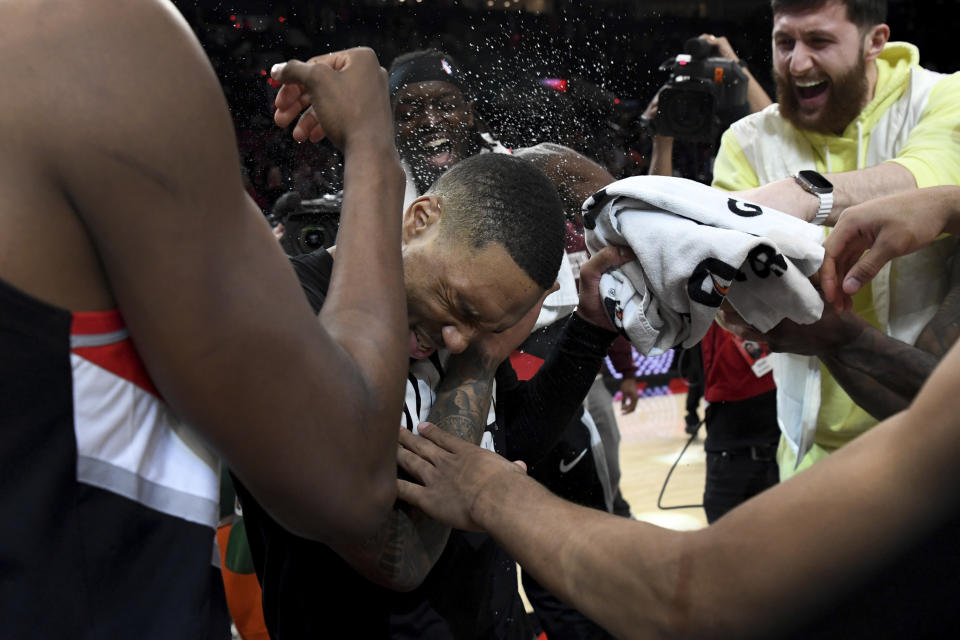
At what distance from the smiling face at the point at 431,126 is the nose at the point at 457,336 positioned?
376 millimetres

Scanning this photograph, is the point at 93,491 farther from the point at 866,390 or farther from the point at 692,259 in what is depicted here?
the point at 866,390

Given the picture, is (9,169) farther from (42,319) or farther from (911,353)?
(911,353)

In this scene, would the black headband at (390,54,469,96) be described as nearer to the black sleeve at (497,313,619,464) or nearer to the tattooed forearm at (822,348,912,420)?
the black sleeve at (497,313,619,464)

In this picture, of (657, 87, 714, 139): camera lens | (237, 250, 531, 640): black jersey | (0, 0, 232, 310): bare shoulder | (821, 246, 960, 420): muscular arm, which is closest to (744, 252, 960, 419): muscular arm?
(821, 246, 960, 420): muscular arm

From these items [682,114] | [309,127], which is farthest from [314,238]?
[682,114]

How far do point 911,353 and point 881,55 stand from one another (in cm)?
71

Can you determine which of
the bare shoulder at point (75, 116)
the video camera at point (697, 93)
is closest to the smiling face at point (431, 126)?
the video camera at point (697, 93)

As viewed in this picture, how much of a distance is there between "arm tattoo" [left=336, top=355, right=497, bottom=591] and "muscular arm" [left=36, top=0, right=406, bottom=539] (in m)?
0.29

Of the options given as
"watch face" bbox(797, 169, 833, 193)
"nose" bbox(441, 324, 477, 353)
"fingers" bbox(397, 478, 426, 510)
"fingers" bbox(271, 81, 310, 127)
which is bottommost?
"fingers" bbox(397, 478, 426, 510)

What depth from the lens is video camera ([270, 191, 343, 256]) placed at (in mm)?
1428

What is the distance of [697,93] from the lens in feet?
5.32

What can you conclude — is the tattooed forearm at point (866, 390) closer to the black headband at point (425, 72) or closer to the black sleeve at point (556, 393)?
the black sleeve at point (556, 393)

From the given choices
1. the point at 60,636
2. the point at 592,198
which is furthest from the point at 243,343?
the point at 592,198

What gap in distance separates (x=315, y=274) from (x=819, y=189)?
0.91m
